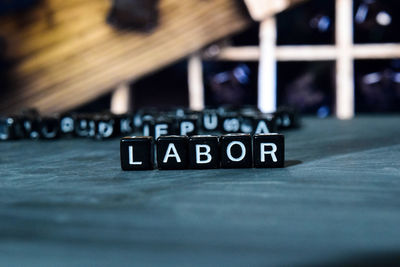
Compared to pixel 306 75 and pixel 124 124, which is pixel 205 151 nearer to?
pixel 124 124

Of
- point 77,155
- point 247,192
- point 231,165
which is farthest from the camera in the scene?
point 77,155

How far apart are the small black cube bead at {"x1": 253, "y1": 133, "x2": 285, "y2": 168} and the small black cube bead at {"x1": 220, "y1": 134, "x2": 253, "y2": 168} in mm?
32

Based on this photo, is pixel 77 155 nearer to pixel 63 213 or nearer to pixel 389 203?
pixel 63 213

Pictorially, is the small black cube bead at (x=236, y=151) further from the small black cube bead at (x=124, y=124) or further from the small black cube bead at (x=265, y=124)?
the small black cube bead at (x=124, y=124)

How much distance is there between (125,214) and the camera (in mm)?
1249

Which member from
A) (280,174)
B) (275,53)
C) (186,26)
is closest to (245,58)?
(275,53)

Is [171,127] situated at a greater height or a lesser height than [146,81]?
lesser

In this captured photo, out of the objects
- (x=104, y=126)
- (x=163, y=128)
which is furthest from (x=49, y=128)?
(x=163, y=128)

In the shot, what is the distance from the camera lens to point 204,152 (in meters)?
1.96

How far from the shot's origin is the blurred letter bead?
1.95 metres

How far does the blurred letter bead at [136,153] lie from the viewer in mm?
1953

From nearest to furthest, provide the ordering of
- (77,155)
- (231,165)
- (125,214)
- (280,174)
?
(125,214) → (280,174) → (231,165) → (77,155)

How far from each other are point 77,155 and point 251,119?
125 centimetres

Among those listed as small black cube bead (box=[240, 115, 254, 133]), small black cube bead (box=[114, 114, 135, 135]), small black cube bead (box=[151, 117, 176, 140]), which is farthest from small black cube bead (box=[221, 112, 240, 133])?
small black cube bead (box=[114, 114, 135, 135])
